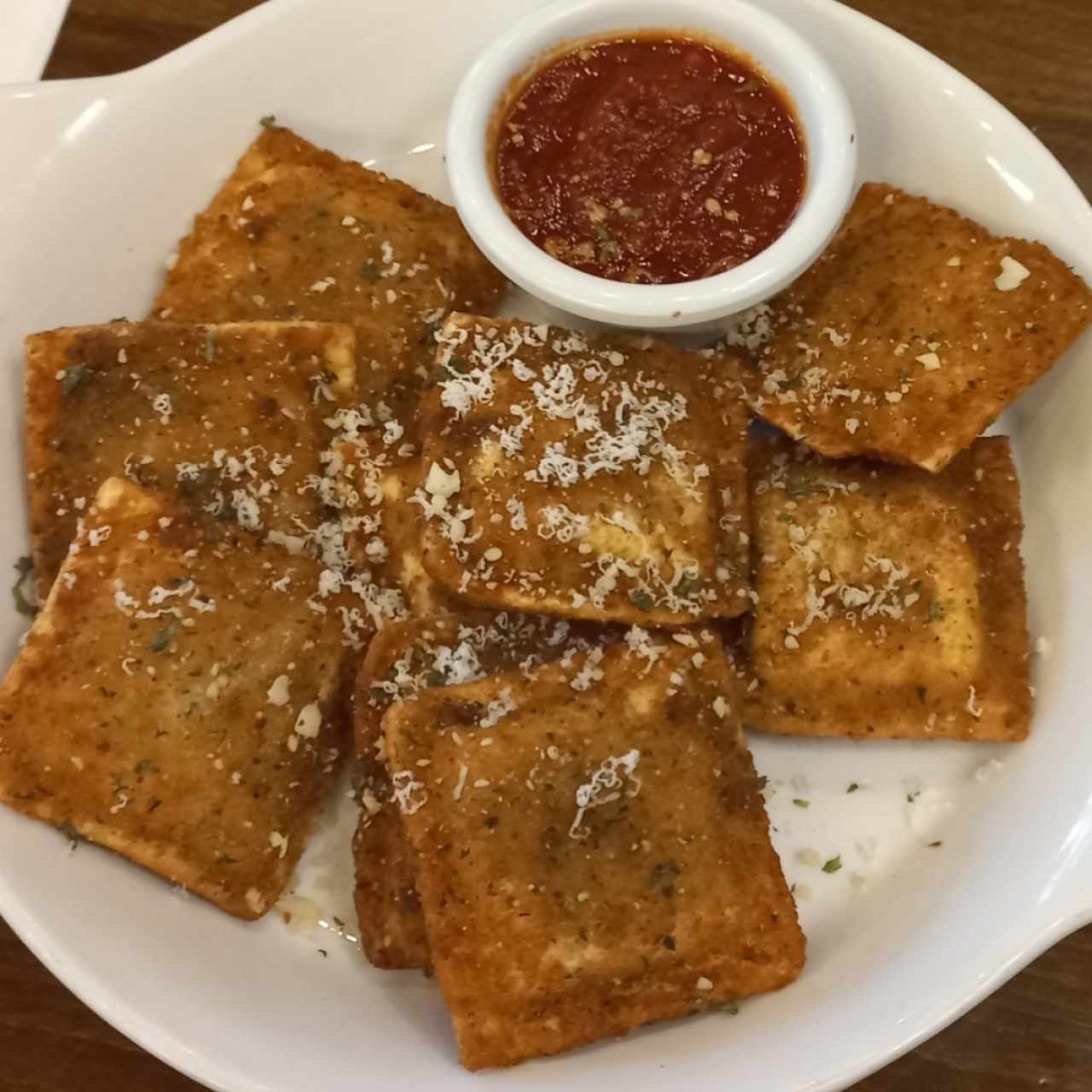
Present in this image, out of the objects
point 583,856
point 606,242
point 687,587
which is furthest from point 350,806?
point 606,242

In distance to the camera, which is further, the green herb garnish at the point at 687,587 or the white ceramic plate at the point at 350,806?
the green herb garnish at the point at 687,587

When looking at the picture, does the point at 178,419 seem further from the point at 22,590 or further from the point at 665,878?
the point at 665,878

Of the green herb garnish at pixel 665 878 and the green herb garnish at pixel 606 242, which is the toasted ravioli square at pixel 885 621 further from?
the green herb garnish at pixel 606 242

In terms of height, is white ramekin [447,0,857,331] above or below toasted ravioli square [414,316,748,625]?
above

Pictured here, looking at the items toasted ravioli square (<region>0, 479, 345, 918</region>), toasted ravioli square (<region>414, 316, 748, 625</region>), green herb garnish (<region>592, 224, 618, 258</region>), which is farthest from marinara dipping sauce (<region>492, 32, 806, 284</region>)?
toasted ravioli square (<region>0, 479, 345, 918</region>)

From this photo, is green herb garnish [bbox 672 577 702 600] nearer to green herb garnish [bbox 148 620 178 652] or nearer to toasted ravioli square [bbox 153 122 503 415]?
toasted ravioli square [bbox 153 122 503 415]

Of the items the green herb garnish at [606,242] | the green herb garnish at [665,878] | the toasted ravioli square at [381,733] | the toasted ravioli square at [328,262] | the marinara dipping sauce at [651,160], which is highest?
the marinara dipping sauce at [651,160]

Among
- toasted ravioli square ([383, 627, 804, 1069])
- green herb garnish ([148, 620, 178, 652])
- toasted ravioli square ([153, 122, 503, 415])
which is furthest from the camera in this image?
toasted ravioli square ([153, 122, 503, 415])

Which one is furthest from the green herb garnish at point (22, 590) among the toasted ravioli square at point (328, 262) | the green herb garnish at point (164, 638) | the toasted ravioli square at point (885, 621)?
the toasted ravioli square at point (885, 621)
